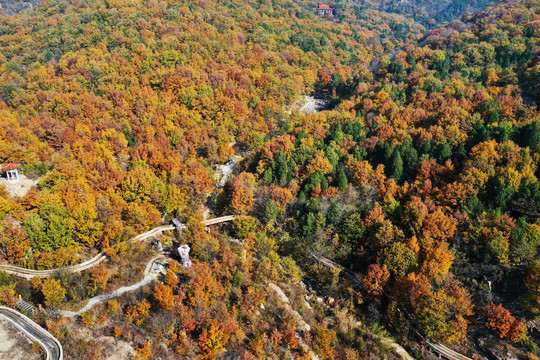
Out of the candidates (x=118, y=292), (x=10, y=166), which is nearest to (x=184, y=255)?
(x=118, y=292)

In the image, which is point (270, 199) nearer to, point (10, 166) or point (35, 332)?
point (35, 332)

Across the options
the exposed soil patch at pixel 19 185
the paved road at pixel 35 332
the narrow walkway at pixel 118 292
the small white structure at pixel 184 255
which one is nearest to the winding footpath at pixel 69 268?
the narrow walkway at pixel 118 292

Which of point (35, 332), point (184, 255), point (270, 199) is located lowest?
point (184, 255)

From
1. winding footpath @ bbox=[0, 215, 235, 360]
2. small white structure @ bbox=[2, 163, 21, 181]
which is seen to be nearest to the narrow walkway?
winding footpath @ bbox=[0, 215, 235, 360]

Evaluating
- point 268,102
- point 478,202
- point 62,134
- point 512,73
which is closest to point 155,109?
point 62,134

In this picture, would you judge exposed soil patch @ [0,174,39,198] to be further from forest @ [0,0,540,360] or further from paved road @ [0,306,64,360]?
paved road @ [0,306,64,360]

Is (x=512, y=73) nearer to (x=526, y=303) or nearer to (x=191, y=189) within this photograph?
(x=526, y=303)

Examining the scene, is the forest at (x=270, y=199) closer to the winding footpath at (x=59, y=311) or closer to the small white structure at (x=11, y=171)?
the winding footpath at (x=59, y=311)
